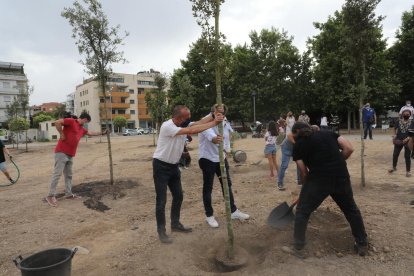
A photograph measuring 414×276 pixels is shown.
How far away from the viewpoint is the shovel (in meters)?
5.06

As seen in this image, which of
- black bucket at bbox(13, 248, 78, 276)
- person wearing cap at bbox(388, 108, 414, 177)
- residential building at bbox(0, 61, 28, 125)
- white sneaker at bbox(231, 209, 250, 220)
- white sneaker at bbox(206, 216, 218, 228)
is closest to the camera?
black bucket at bbox(13, 248, 78, 276)

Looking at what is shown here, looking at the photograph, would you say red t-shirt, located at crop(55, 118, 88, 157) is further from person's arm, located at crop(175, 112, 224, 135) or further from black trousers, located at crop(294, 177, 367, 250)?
black trousers, located at crop(294, 177, 367, 250)

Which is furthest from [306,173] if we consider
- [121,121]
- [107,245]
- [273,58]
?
[121,121]

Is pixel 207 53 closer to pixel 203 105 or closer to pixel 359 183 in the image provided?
pixel 359 183

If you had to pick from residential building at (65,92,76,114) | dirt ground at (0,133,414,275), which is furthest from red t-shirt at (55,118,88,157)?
residential building at (65,92,76,114)

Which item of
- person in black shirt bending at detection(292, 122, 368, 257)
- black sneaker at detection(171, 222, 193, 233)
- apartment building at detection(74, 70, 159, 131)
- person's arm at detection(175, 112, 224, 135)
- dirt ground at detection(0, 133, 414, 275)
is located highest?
apartment building at detection(74, 70, 159, 131)

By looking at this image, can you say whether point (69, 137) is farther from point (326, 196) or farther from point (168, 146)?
point (326, 196)

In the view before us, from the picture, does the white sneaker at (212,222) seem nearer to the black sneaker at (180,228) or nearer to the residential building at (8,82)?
the black sneaker at (180,228)

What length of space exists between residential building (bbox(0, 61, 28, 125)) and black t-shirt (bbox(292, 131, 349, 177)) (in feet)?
227

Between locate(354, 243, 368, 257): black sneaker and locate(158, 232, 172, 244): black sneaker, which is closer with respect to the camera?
locate(354, 243, 368, 257): black sneaker

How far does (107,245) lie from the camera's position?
16.0ft

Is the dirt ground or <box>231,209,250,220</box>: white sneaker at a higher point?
<box>231,209,250,220</box>: white sneaker

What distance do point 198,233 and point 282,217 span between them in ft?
4.36

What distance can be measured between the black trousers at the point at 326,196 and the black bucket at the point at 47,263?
2.68m
